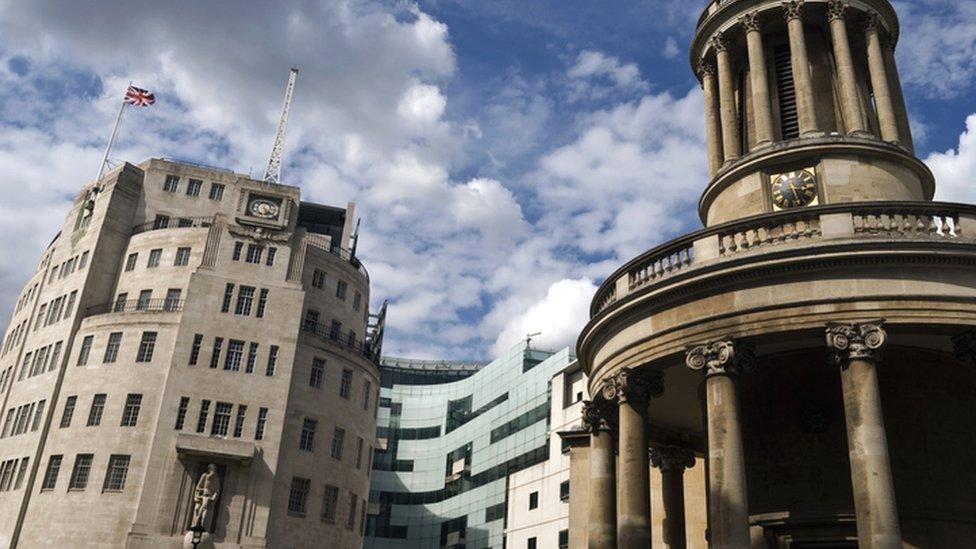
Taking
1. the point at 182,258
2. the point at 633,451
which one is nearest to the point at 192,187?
the point at 182,258

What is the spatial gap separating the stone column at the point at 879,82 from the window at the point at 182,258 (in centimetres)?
5490

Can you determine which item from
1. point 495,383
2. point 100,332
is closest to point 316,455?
point 100,332

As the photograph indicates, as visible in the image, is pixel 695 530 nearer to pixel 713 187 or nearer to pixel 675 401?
pixel 675 401

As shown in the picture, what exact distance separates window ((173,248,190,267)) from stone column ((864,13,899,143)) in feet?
180

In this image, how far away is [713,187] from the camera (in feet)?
98.7

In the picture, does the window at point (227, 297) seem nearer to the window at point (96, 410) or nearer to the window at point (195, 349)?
the window at point (195, 349)

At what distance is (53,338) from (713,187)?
2326 inches

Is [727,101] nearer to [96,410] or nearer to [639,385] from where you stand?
[639,385]

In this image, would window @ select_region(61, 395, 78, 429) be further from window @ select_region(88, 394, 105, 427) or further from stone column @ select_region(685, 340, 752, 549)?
stone column @ select_region(685, 340, 752, 549)

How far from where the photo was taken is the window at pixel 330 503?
6581cm

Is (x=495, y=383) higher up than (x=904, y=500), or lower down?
higher up

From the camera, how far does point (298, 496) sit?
2534 inches

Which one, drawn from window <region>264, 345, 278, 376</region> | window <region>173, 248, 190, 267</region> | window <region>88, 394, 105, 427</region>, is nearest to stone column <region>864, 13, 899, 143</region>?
window <region>264, 345, 278, 376</region>

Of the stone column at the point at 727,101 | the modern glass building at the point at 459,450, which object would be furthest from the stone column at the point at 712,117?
the modern glass building at the point at 459,450
